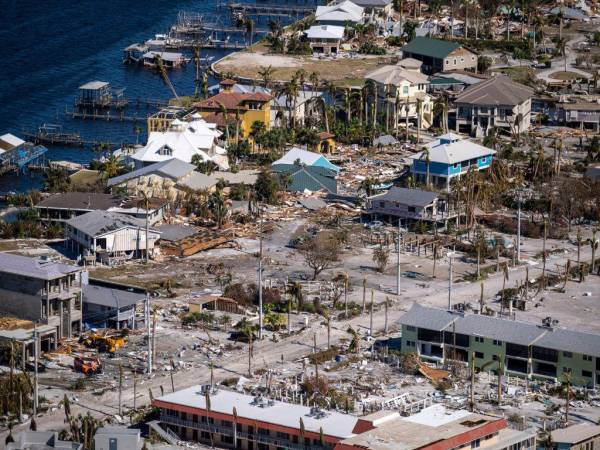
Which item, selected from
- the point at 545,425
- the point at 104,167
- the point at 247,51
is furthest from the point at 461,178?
the point at 247,51

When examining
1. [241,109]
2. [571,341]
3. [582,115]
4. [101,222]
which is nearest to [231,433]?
[571,341]

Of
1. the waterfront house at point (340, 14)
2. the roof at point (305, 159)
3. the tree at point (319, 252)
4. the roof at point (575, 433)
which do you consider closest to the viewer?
the roof at point (575, 433)

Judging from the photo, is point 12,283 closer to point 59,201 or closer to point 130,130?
point 59,201

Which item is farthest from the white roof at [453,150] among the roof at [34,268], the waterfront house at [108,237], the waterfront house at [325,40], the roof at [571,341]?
the waterfront house at [325,40]

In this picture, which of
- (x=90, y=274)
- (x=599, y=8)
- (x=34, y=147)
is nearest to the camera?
(x=90, y=274)

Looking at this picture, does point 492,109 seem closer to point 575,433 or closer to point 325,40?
point 325,40

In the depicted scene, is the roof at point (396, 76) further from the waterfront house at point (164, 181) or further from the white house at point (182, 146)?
the waterfront house at point (164, 181)
